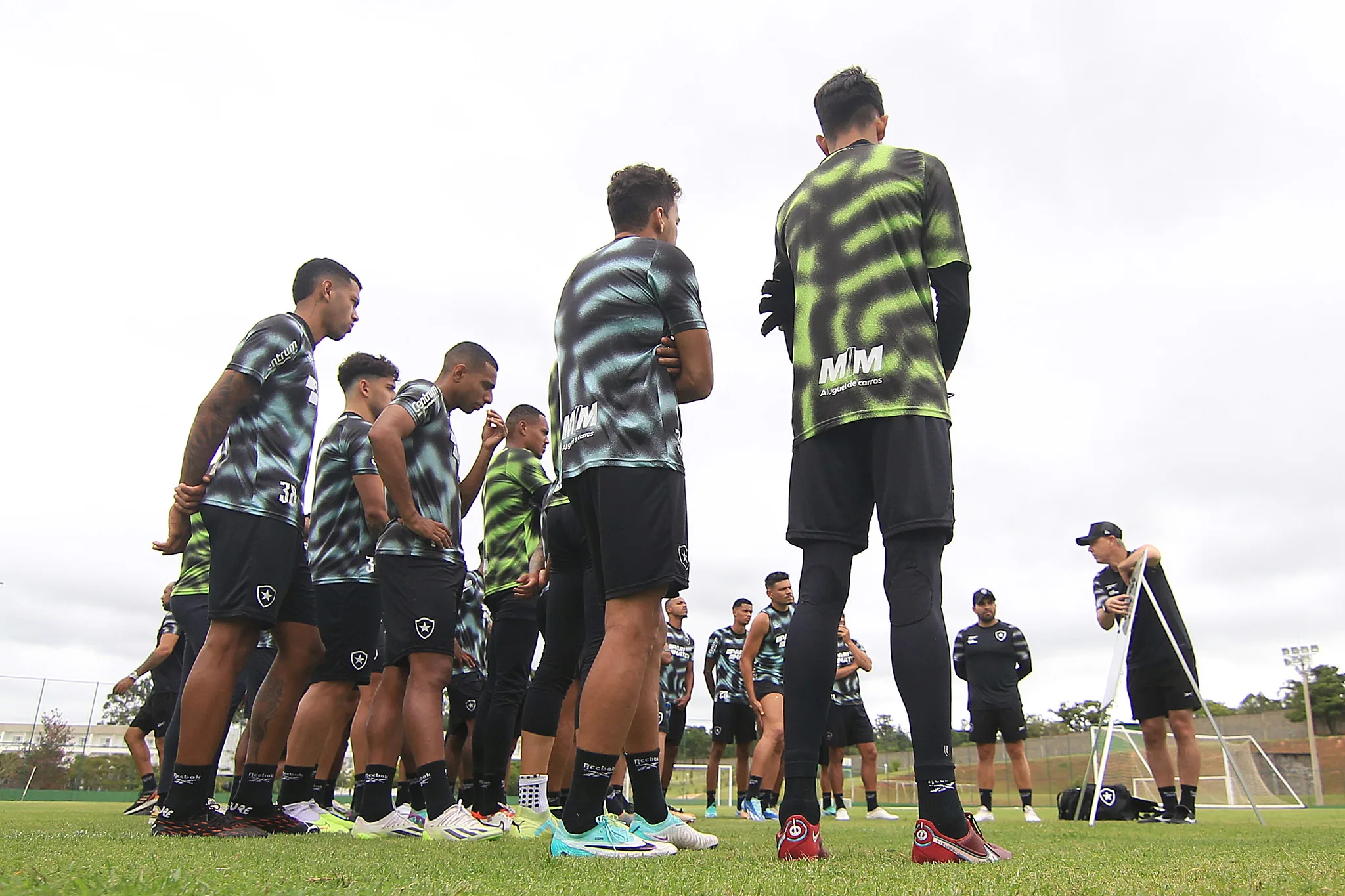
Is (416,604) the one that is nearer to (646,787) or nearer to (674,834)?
(646,787)

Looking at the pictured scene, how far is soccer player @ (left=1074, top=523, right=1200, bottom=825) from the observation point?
719 cm

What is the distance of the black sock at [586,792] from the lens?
2939 mm

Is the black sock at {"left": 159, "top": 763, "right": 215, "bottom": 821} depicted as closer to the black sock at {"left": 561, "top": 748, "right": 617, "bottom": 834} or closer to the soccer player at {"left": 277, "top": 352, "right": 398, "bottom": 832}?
the soccer player at {"left": 277, "top": 352, "right": 398, "bottom": 832}

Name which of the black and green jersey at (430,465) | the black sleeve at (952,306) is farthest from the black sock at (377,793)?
the black sleeve at (952,306)

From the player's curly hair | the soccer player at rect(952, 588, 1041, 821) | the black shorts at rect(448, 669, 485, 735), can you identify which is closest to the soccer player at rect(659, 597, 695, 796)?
the soccer player at rect(952, 588, 1041, 821)

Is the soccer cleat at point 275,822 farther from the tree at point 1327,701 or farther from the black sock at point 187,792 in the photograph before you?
the tree at point 1327,701

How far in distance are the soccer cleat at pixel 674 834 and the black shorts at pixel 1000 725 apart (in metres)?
8.03

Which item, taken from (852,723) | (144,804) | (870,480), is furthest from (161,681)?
(870,480)

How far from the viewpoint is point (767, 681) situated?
34.4 feet

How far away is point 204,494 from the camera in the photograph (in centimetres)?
424

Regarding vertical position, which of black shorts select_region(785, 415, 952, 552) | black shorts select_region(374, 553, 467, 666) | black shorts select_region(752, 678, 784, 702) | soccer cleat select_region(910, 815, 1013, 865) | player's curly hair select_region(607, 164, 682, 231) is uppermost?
player's curly hair select_region(607, 164, 682, 231)

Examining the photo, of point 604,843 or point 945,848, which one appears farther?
point 604,843

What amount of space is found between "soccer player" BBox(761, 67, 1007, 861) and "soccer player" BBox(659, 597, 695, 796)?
9458mm

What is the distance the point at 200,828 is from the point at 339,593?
1696 mm
